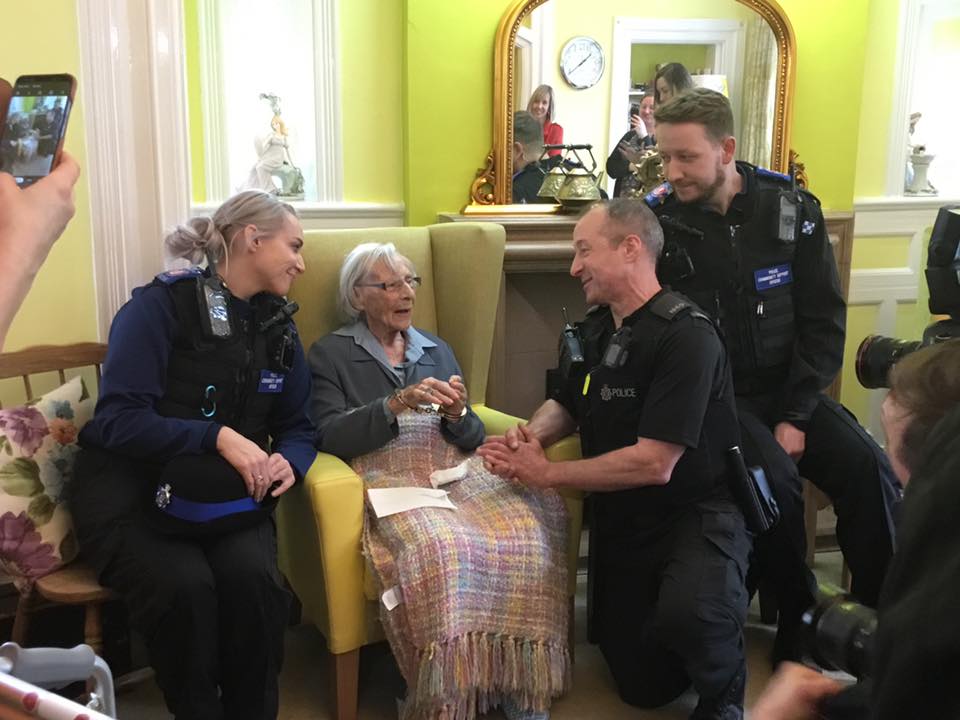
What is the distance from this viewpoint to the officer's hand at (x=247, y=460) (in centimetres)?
195

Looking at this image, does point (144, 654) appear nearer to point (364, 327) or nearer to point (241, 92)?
point (364, 327)

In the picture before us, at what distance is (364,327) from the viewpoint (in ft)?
8.03

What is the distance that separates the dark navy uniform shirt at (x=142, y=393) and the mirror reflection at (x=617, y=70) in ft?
5.12

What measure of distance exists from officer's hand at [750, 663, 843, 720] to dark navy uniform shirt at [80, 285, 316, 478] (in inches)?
51.2

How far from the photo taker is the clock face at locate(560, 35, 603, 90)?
10.5 feet

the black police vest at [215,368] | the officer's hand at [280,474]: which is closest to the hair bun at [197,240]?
the black police vest at [215,368]

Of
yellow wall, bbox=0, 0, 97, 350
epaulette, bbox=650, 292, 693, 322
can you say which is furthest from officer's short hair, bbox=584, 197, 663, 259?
yellow wall, bbox=0, 0, 97, 350

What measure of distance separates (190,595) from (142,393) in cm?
44

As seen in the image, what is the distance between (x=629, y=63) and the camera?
10.6 feet

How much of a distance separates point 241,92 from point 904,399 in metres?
2.71

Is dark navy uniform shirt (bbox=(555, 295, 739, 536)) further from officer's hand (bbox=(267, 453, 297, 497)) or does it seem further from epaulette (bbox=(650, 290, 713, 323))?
officer's hand (bbox=(267, 453, 297, 497))

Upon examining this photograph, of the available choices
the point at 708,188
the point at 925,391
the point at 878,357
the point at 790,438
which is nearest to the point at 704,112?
the point at 708,188

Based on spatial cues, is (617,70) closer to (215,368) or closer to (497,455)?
(497,455)

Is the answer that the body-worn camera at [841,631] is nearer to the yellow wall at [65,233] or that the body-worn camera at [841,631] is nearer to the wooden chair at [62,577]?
the wooden chair at [62,577]
